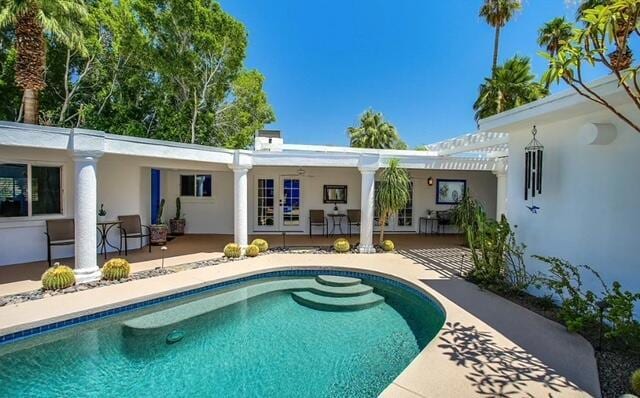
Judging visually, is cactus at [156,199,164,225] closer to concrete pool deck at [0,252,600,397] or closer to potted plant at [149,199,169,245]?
potted plant at [149,199,169,245]

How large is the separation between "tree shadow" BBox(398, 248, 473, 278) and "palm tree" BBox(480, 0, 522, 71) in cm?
1069

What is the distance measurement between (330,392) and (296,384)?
408 mm

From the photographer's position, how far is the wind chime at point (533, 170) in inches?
224

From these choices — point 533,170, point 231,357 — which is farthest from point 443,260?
point 231,357

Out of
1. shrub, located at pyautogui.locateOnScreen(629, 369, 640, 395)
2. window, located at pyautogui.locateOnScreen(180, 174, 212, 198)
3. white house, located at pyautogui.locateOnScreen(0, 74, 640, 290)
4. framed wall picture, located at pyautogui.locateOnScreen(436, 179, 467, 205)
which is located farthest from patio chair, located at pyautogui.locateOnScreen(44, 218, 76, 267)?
framed wall picture, located at pyautogui.locateOnScreen(436, 179, 467, 205)

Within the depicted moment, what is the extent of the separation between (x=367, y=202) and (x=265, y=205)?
15.5 ft

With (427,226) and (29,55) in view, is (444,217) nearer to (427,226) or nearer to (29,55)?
(427,226)

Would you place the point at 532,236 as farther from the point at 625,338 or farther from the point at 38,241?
the point at 38,241

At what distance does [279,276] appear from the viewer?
750 centimetres

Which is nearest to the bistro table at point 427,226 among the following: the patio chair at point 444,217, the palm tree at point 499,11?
the patio chair at point 444,217

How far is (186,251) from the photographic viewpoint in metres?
9.17

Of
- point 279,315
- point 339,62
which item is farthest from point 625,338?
point 339,62

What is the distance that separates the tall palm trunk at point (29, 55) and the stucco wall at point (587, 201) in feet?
34.7

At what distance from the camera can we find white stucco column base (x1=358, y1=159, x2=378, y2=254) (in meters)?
9.13
